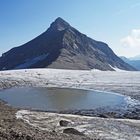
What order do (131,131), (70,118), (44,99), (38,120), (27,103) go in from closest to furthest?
(131,131)
(38,120)
(70,118)
(27,103)
(44,99)

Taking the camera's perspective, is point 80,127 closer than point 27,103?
Yes

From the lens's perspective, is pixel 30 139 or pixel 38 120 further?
pixel 38 120

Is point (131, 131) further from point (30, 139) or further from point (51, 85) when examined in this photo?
point (51, 85)

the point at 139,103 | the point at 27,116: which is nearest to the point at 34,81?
the point at 139,103

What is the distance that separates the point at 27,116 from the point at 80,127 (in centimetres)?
671

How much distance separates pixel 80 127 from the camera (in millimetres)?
30781

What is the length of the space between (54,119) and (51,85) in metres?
48.4

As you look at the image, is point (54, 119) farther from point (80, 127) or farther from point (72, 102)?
point (72, 102)

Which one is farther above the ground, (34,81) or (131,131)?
(34,81)

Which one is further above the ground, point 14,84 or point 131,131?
point 14,84

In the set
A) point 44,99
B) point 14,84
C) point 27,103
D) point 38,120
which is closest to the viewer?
point 38,120

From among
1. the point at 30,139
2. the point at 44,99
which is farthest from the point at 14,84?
the point at 30,139

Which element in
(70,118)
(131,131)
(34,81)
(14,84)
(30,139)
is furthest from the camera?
(34,81)

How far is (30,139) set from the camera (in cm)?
1962
